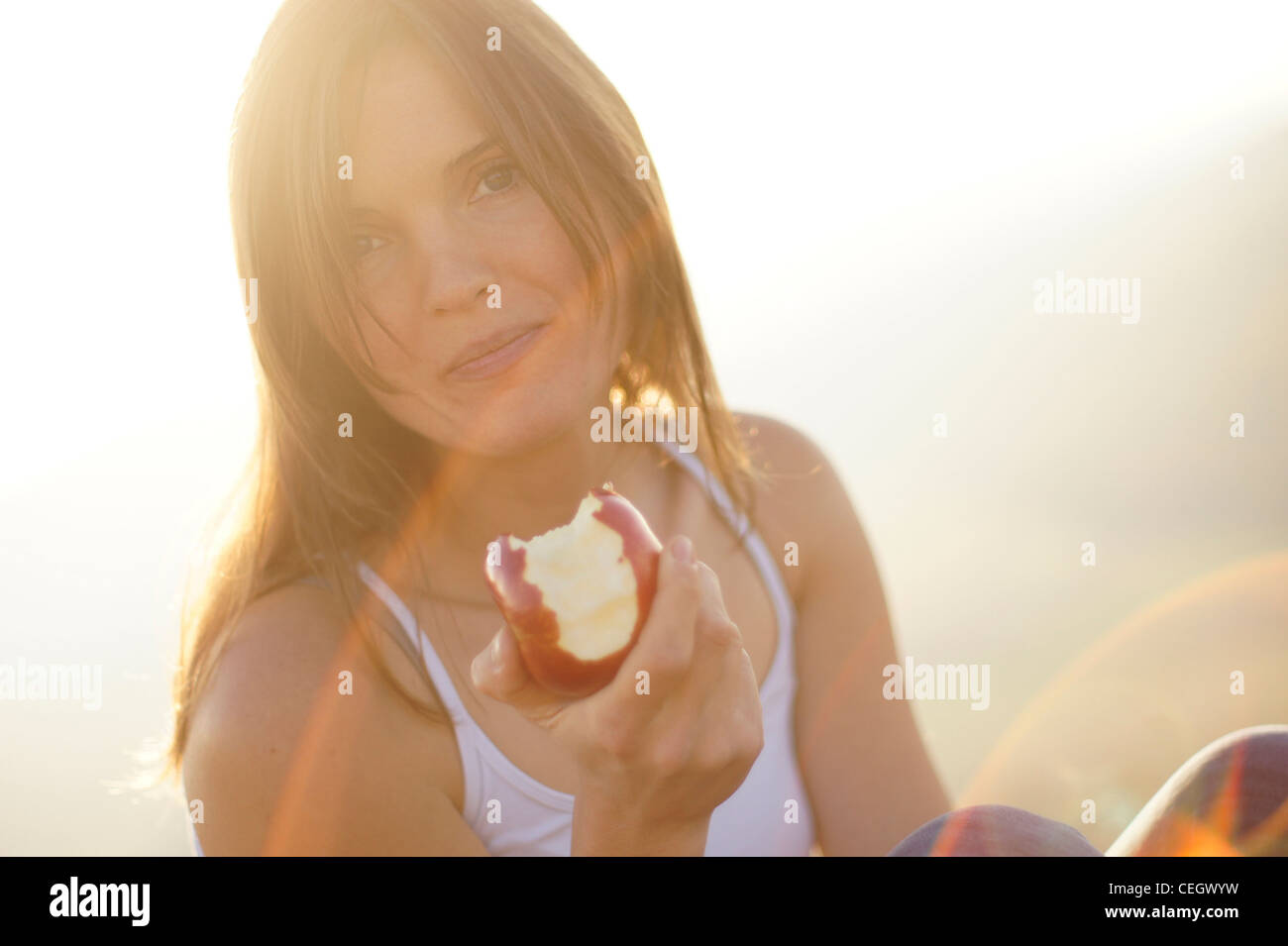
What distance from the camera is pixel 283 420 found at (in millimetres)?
2203

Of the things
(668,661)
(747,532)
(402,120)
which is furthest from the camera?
(747,532)

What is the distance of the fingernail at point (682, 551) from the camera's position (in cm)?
158

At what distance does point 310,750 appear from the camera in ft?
Answer: 6.21

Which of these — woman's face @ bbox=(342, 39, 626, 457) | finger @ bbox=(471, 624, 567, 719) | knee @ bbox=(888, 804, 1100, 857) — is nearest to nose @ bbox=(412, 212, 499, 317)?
woman's face @ bbox=(342, 39, 626, 457)

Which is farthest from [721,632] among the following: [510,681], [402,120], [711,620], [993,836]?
[402,120]

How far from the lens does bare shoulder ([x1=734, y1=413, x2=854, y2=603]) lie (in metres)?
2.64

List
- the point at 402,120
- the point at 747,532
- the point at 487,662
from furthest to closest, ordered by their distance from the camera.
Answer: the point at 747,532 → the point at 402,120 → the point at 487,662

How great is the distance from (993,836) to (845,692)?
2.83ft

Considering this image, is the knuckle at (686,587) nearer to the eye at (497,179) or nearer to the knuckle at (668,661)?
the knuckle at (668,661)

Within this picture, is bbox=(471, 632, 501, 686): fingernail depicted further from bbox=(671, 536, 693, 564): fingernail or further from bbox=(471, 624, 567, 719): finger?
bbox=(671, 536, 693, 564): fingernail

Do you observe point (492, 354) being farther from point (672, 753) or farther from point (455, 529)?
point (672, 753)
